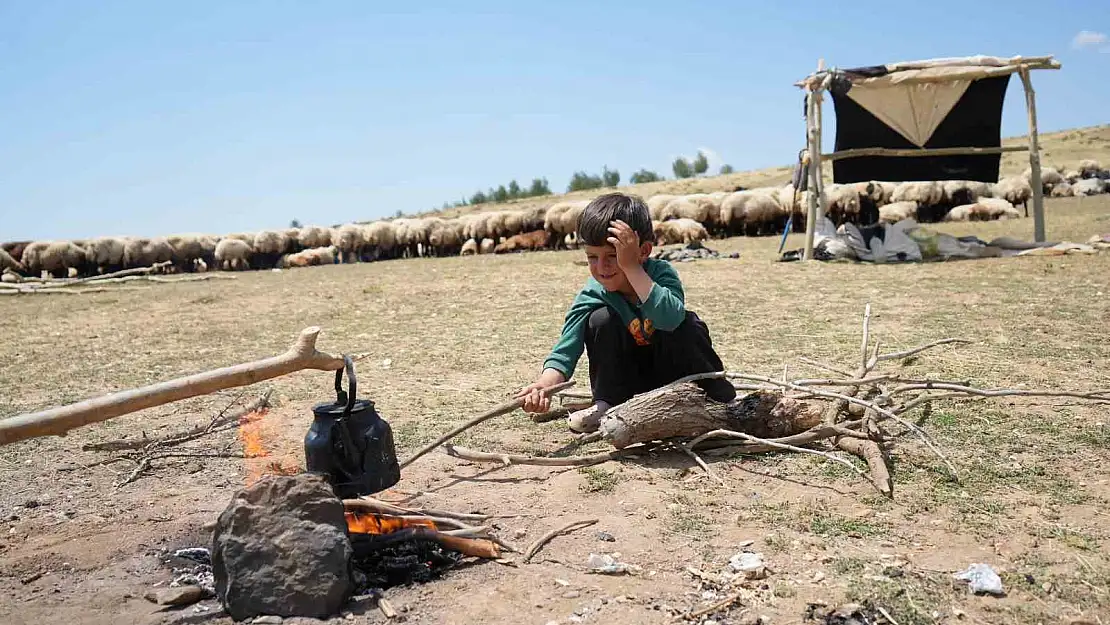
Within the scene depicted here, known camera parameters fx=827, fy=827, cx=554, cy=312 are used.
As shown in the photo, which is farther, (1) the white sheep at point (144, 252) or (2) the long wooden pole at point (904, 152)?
(1) the white sheep at point (144, 252)

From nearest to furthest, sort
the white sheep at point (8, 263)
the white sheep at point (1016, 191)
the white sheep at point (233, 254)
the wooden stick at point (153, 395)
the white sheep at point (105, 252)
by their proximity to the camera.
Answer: the wooden stick at point (153, 395) → the white sheep at point (1016, 191) → the white sheep at point (8, 263) → the white sheep at point (105, 252) → the white sheep at point (233, 254)

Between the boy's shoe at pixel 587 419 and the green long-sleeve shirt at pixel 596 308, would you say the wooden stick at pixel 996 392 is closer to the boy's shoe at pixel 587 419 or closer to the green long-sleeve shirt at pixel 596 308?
the green long-sleeve shirt at pixel 596 308

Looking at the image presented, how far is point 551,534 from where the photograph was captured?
2.62 meters

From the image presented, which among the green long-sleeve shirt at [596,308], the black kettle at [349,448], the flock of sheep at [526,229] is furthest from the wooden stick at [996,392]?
the flock of sheep at [526,229]

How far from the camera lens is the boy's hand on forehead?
3.17 metres

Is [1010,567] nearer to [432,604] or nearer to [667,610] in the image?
[667,610]

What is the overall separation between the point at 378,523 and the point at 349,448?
0.38 metres

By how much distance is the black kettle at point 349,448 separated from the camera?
97.0 inches

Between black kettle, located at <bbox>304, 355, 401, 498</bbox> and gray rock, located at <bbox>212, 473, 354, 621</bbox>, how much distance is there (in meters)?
0.18

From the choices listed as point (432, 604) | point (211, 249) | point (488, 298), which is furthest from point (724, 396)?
point (211, 249)

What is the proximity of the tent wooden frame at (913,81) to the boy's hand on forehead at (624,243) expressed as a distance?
368 inches

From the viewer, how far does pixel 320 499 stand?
2.30 metres

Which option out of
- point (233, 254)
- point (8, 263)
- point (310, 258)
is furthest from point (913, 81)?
point (8, 263)

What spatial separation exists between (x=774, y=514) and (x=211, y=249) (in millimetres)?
28220
